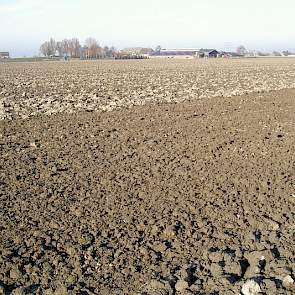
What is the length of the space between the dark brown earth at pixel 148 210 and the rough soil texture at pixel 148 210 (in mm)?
16

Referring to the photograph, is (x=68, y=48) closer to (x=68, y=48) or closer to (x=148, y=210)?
(x=68, y=48)

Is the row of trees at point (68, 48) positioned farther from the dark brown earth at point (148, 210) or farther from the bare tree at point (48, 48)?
the dark brown earth at point (148, 210)

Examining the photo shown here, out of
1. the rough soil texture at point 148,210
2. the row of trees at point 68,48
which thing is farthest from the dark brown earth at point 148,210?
the row of trees at point 68,48

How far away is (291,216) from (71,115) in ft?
26.5

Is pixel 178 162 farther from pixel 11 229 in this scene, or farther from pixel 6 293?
pixel 6 293

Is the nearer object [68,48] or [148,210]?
[148,210]

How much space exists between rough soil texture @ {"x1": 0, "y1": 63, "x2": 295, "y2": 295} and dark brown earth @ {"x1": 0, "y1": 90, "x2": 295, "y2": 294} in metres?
0.02

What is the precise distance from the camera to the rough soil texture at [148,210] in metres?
4.20

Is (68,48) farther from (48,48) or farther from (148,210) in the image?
(148,210)

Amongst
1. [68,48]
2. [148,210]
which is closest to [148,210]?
[148,210]

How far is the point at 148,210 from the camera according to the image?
5625mm

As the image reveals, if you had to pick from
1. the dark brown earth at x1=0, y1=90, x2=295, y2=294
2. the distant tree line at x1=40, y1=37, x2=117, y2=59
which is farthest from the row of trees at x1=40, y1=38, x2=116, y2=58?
the dark brown earth at x1=0, y1=90, x2=295, y2=294

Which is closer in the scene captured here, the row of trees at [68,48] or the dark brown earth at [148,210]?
the dark brown earth at [148,210]

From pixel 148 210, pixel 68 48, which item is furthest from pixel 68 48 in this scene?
pixel 148 210
